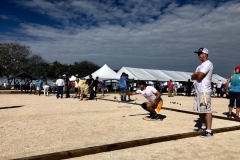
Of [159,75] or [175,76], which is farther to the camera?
[175,76]

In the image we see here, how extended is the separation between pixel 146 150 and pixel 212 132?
6.34ft

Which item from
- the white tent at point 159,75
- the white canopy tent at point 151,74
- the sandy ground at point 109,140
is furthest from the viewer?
the white tent at point 159,75

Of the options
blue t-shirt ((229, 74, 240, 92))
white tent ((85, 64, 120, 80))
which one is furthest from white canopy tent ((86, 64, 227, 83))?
blue t-shirt ((229, 74, 240, 92))

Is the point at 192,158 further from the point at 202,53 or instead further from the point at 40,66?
the point at 40,66

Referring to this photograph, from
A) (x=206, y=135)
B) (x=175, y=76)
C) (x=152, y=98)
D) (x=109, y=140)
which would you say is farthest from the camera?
(x=175, y=76)

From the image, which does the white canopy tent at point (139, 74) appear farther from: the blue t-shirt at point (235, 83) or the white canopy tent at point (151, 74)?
the blue t-shirt at point (235, 83)

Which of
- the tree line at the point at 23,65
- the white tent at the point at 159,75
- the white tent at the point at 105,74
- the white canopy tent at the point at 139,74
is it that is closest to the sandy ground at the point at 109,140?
the white tent at the point at 105,74

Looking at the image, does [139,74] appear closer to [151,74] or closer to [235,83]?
[151,74]

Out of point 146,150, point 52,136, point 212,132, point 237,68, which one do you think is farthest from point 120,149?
point 237,68

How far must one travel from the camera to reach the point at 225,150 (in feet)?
12.7

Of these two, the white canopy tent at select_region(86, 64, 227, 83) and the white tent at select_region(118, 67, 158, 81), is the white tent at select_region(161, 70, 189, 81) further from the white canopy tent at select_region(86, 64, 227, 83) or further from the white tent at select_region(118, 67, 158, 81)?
the white tent at select_region(118, 67, 158, 81)

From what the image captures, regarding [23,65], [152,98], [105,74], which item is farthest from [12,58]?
[152,98]

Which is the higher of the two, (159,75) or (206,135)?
(159,75)

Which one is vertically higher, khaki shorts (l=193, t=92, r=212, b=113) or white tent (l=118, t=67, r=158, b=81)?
white tent (l=118, t=67, r=158, b=81)
